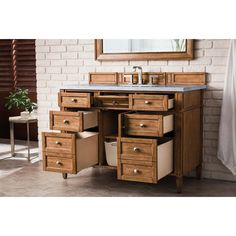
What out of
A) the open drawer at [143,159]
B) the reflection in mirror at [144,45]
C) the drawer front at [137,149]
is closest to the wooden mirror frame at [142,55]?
the reflection in mirror at [144,45]

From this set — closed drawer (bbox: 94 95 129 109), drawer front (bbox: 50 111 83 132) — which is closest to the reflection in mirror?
closed drawer (bbox: 94 95 129 109)

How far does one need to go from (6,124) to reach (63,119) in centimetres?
256

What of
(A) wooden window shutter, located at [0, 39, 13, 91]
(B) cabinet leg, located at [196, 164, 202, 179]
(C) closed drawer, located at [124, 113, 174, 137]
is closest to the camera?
(C) closed drawer, located at [124, 113, 174, 137]

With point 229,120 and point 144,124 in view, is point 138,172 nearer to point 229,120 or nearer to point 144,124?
point 144,124

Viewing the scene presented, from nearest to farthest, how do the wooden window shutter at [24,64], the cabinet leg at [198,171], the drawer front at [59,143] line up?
the drawer front at [59,143] → the cabinet leg at [198,171] → the wooden window shutter at [24,64]

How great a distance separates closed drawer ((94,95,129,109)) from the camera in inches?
115

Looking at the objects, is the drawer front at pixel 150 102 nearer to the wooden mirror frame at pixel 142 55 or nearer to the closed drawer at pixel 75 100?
the closed drawer at pixel 75 100

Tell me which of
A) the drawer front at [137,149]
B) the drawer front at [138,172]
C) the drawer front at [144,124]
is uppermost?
the drawer front at [144,124]

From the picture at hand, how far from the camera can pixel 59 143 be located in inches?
115

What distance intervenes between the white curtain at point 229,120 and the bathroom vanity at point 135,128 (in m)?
0.17

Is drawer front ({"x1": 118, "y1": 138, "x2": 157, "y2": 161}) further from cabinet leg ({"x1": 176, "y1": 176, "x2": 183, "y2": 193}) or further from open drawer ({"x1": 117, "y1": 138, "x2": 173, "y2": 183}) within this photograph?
cabinet leg ({"x1": 176, "y1": 176, "x2": 183, "y2": 193})

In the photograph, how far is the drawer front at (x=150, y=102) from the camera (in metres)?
2.71

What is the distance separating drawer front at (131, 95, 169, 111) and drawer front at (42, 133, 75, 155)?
1.58 ft
